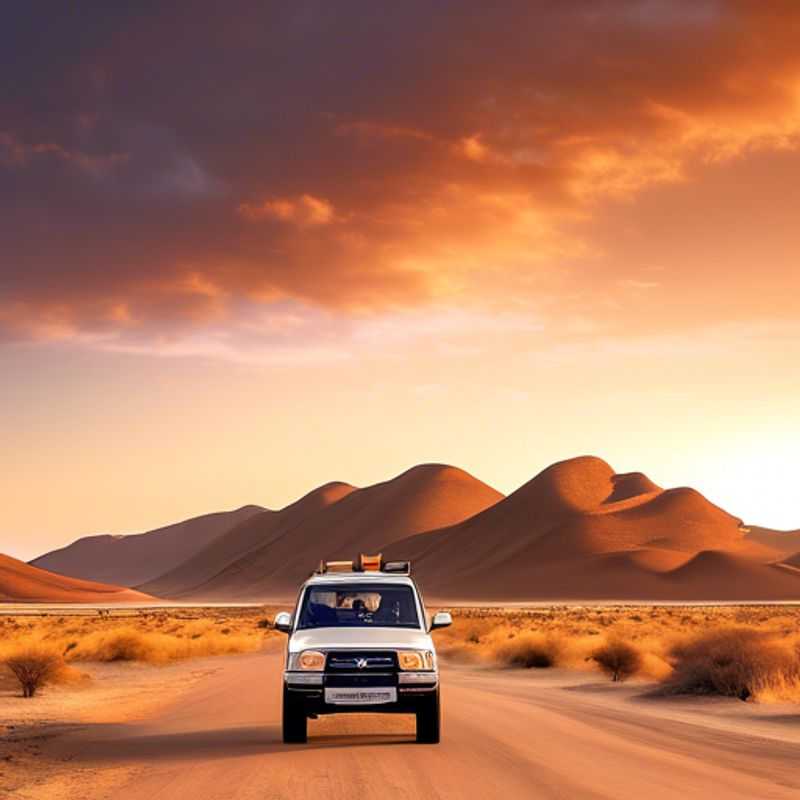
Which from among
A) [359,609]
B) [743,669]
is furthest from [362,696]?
[743,669]

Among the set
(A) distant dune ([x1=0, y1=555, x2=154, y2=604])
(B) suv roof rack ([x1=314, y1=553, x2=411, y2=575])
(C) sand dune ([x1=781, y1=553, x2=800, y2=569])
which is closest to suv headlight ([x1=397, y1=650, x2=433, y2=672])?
(B) suv roof rack ([x1=314, y1=553, x2=411, y2=575])

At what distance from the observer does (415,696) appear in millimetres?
16891

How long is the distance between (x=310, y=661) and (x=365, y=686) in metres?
0.74

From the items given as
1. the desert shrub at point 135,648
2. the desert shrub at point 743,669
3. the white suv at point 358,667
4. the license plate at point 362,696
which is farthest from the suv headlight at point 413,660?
the desert shrub at point 135,648

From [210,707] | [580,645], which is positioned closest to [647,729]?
[210,707]

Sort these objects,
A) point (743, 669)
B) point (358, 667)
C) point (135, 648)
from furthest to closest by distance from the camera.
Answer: point (135, 648) < point (743, 669) < point (358, 667)

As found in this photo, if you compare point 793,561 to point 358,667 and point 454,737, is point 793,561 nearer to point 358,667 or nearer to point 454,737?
point 454,737

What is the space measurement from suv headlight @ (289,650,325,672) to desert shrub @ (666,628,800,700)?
563 inches

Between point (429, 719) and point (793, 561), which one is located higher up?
point (793, 561)

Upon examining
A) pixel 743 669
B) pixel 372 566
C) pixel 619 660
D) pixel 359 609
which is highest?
pixel 372 566

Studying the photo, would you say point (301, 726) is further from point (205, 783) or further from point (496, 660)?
point (496, 660)

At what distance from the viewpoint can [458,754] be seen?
1648 centimetres

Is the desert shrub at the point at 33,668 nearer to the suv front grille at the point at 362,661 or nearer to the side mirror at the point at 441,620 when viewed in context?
the side mirror at the point at 441,620

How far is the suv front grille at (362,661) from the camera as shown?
16.9 m
